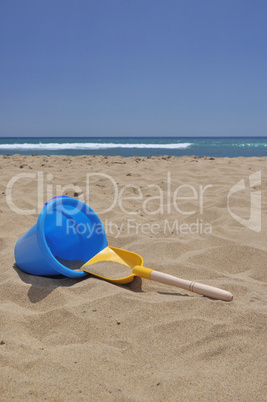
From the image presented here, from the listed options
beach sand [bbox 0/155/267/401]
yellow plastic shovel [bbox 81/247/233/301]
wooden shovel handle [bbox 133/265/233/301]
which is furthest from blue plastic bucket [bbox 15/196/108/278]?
wooden shovel handle [bbox 133/265/233/301]

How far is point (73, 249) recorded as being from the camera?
6.86ft

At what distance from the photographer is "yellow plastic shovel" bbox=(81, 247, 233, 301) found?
150 cm

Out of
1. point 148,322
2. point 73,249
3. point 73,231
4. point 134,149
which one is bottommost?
point 148,322

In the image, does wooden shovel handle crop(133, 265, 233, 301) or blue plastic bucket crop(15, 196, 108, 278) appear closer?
wooden shovel handle crop(133, 265, 233, 301)

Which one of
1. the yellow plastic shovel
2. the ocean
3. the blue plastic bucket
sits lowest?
the yellow plastic shovel

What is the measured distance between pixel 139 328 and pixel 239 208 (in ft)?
6.52

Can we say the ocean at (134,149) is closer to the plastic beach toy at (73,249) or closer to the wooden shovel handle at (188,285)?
the plastic beach toy at (73,249)

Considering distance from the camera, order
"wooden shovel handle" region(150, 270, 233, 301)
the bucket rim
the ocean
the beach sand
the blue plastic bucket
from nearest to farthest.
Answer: the beach sand, "wooden shovel handle" region(150, 270, 233, 301), the bucket rim, the blue plastic bucket, the ocean

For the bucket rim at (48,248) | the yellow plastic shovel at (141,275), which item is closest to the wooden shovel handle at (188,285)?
the yellow plastic shovel at (141,275)

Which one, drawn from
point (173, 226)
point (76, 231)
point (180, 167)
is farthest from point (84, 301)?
point (180, 167)

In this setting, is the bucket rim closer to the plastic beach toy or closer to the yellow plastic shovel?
the plastic beach toy

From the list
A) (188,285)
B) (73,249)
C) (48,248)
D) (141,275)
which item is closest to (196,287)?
(188,285)

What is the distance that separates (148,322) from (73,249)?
90 centimetres

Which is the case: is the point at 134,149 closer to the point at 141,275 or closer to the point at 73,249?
the point at 73,249
